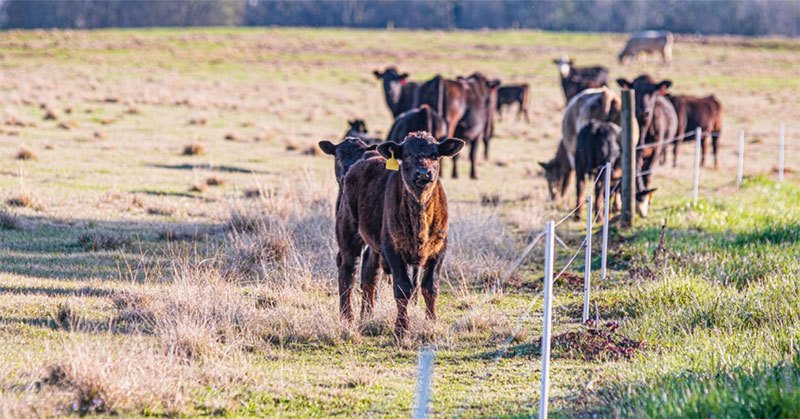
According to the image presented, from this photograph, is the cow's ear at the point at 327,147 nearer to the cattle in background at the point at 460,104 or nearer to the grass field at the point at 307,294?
the grass field at the point at 307,294

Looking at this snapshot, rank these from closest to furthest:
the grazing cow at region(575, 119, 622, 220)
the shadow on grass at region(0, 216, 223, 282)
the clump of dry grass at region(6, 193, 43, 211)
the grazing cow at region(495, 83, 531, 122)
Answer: the shadow on grass at region(0, 216, 223, 282) < the clump of dry grass at region(6, 193, 43, 211) < the grazing cow at region(575, 119, 622, 220) < the grazing cow at region(495, 83, 531, 122)

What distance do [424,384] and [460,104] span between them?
1277 cm

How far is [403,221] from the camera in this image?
7340mm

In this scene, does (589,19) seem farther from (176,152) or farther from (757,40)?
(176,152)

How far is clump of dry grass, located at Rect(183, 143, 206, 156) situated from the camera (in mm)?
19047

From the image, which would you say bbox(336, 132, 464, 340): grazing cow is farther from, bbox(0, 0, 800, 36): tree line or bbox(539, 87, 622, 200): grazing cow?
bbox(0, 0, 800, 36): tree line

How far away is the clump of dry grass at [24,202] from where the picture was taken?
39.0 ft

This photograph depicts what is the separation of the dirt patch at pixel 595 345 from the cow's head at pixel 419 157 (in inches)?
59.0

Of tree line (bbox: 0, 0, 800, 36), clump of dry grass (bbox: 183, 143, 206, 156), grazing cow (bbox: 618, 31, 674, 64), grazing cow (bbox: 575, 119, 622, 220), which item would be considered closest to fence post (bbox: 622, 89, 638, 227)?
grazing cow (bbox: 575, 119, 622, 220)

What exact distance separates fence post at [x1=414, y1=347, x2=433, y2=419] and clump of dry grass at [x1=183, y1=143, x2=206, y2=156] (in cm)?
1275

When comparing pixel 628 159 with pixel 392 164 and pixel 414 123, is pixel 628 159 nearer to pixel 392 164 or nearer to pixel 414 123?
pixel 414 123

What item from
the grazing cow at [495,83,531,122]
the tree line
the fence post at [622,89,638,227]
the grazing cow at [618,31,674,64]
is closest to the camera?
the fence post at [622,89,638,227]

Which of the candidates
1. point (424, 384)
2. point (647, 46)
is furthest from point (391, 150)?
point (647, 46)

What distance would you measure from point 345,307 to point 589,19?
338 ft
